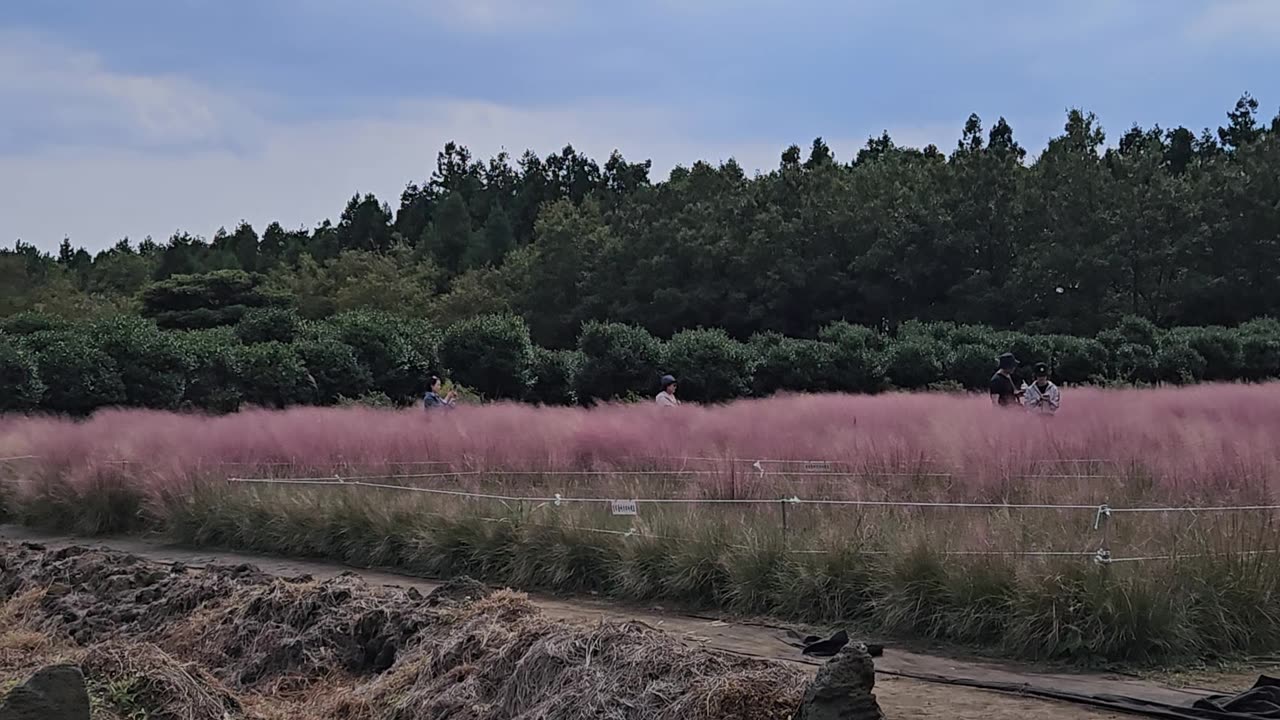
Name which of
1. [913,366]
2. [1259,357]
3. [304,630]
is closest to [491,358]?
[913,366]

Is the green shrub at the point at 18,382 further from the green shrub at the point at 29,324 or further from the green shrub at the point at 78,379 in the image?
the green shrub at the point at 29,324

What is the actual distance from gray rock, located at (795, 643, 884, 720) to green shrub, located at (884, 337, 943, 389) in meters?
25.6

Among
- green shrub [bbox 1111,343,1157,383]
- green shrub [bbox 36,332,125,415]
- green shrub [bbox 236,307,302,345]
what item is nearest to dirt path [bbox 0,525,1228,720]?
green shrub [bbox 36,332,125,415]

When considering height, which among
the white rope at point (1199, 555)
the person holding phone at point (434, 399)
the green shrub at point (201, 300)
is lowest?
the white rope at point (1199, 555)

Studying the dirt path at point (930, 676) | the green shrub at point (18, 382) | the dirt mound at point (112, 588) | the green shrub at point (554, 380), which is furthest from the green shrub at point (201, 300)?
the dirt path at point (930, 676)

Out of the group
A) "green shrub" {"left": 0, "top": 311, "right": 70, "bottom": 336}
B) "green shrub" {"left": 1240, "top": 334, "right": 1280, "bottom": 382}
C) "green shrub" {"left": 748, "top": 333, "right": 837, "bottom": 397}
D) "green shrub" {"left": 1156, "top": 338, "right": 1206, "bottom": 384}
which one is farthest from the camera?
"green shrub" {"left": 0, "top": 311, "right": 70, "bottom": 336}

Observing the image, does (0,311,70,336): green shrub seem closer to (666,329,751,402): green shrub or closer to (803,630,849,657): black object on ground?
(666,329,751,402): green shrub

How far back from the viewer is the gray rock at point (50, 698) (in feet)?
17.1

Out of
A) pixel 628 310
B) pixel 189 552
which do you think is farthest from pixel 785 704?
pixel 628 310

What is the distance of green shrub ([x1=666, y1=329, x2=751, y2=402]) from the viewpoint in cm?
2872

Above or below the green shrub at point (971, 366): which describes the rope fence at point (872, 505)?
below

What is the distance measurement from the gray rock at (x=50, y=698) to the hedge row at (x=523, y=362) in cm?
2077

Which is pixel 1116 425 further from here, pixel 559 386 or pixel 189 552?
pixel 559 386

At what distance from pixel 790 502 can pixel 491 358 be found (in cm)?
1952
